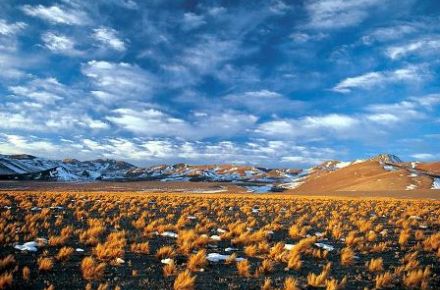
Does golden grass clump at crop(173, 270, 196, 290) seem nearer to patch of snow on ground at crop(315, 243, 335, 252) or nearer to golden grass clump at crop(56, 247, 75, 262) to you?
golden grass clump at crop(56, 247, 75, 262)

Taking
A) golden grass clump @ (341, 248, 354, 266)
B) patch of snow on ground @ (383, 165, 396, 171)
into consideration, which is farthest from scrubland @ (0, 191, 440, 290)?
patch of snow on ground @ (383, 165, 396, 171)

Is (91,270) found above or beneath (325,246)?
beneath

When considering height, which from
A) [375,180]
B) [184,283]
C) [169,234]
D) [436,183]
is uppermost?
[375,180]

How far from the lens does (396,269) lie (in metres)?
11.2

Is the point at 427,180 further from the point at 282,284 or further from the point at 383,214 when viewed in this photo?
the point at 282,284

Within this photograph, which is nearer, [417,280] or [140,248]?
[417,280]

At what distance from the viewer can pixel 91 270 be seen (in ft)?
32.1

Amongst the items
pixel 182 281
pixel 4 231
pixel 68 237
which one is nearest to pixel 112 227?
pixel 68 237

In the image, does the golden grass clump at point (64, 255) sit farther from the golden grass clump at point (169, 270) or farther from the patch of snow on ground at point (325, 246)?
the patch of snow on ground at point (325, 246)

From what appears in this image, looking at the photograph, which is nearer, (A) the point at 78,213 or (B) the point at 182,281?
(B) the point at 182,281

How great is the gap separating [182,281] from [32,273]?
155 inches

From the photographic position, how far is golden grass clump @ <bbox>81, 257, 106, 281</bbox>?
9.66 m

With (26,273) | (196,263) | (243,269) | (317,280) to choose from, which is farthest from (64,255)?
(317,280)

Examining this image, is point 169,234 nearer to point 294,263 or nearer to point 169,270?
point 169,270
